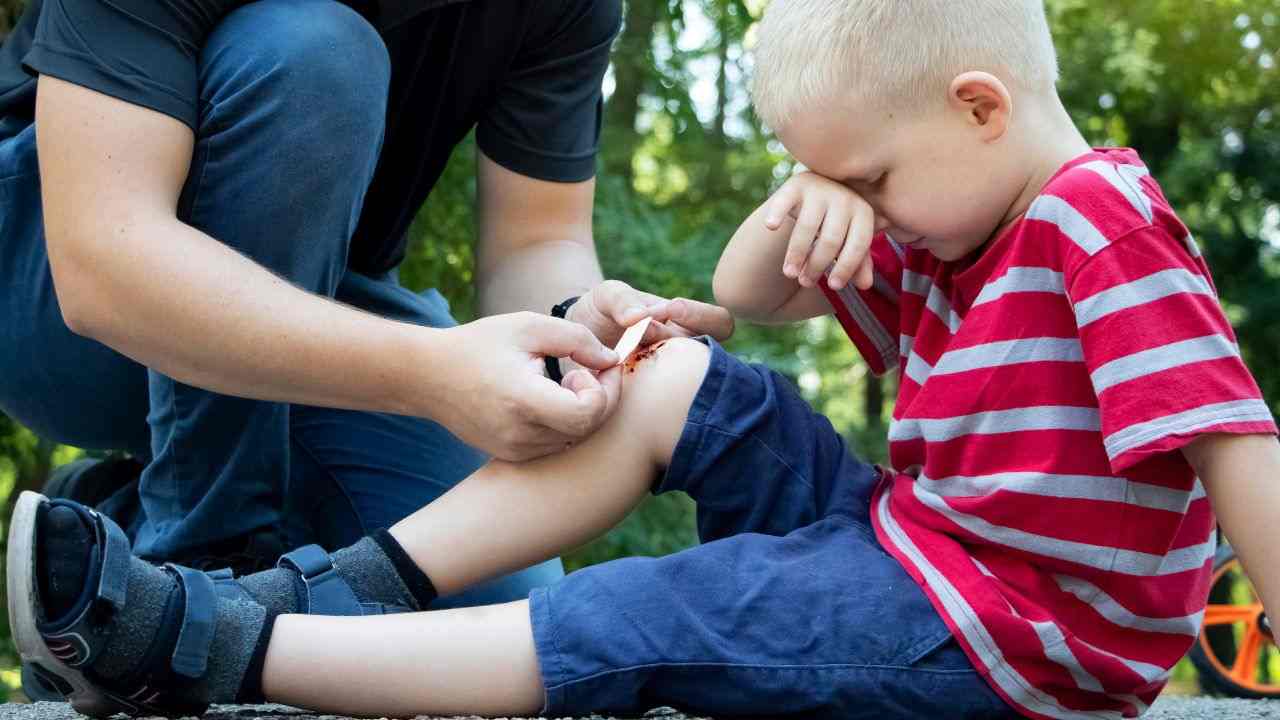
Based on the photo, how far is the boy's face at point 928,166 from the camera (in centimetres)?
150

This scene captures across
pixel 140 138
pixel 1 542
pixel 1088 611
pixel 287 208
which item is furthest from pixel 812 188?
pixel 1 542

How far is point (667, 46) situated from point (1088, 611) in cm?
371

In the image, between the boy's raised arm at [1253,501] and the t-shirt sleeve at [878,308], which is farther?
the t-shirt sleeve at [878,308]

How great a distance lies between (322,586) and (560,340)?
0.38m

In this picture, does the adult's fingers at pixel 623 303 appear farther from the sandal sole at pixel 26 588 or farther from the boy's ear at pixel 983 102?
the sandal sole at pixel 26 588

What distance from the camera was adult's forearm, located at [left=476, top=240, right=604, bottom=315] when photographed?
2.15m

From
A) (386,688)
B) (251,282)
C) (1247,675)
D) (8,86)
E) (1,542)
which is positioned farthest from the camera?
(1,542)

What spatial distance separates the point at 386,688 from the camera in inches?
54.5

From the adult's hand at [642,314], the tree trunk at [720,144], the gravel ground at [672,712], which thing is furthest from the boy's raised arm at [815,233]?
the tree trunk at [720,144]

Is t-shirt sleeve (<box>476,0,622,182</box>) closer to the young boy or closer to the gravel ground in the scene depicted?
the young boy

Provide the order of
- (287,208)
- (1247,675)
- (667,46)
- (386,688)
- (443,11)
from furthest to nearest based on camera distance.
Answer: (667,46) → (1247,675) → (443,11) → (287,208) → (386,688)

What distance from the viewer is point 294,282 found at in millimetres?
1765

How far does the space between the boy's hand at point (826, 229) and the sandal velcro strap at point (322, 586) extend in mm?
607

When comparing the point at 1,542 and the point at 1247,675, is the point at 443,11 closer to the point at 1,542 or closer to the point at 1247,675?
the point at 1247,675
